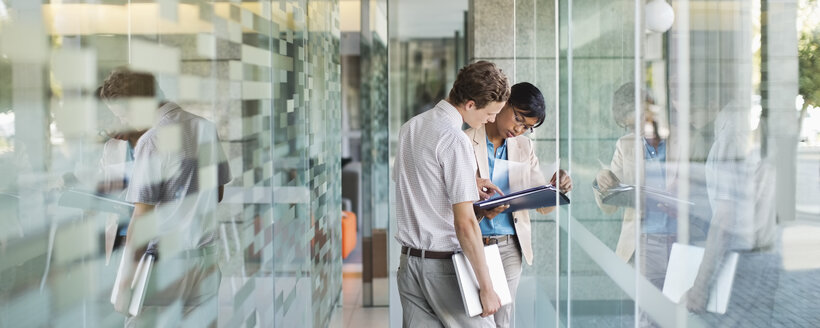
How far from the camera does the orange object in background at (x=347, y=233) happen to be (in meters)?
8.05

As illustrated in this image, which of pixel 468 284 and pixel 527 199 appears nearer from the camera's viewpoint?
pixel 468 284

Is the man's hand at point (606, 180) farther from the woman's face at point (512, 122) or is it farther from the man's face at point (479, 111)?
the woman's face at point (512, 122)

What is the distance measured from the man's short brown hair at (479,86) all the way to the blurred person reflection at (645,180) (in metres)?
0.48

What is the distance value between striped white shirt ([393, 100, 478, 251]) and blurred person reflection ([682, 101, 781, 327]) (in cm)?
101

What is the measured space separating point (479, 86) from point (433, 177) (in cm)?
39

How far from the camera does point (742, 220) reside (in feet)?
4.80

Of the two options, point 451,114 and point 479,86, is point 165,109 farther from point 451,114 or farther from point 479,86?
point 479,86

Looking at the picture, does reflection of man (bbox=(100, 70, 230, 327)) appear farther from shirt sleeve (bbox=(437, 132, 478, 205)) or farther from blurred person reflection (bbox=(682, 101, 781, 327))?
blurred person reflection (bbox=(682, 101, 781, 327))

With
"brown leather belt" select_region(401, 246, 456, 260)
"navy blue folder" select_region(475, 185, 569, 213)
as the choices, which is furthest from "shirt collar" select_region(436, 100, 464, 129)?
"brown leather belt" select_region(401, 246, 456, 260)

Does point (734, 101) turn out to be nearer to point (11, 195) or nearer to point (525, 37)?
point (11, 195)

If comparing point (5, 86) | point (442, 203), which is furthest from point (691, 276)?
point (5, 86)

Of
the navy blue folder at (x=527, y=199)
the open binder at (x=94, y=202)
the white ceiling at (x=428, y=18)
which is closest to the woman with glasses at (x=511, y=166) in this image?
the navy blue folder at (x=527, y=199)

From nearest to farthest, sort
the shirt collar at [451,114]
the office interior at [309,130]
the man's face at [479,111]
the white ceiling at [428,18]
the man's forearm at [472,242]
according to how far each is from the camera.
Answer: the office interior at [309,130]
the man's forearm at [472,242]
the shirt collar at [451,114]
the man's face at [479,111]
the white ceiling at [428,18]

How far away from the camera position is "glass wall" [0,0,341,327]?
41.9 inches
